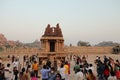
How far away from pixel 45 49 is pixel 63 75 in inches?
1039

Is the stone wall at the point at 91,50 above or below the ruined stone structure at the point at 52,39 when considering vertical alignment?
below

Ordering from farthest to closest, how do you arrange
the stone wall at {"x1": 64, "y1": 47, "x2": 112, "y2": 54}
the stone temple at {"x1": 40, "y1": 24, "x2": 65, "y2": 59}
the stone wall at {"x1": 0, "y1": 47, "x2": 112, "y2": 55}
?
the stone wall at {"x1": 64, "y1": 47, "x2": 112, "y2": 54}, the stone wall at {"x1": 0, "y1": 47, "x2": 112, "y2": 55}, the stone temple at {"x1": 40, "y1": 24, "x2": 65, "y2": 59}

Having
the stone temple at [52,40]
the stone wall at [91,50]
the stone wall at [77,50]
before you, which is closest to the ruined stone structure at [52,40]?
the stone temple at [52,40]

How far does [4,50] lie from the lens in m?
75.1

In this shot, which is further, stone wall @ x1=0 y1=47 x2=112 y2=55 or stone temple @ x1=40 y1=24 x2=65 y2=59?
stone wall @ x1=0 y1=47 x2=112 y2=55

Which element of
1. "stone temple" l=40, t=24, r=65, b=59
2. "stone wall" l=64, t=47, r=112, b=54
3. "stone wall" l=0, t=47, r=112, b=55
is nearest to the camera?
"stone temple" l=40, t=24, r=65, b=59

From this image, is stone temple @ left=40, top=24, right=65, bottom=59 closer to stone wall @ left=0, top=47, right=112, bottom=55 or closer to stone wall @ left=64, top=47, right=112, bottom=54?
stone wall @ left=0, top=47, right=112, bottom=55

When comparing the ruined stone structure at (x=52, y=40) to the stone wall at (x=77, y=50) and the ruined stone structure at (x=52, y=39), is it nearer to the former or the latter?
the ruined stone structure at (x=52, y=39)

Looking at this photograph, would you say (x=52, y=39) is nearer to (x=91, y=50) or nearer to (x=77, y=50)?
(x=77, y=50)

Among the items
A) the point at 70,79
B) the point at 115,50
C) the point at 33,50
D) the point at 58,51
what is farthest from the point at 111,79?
the point at 115,50

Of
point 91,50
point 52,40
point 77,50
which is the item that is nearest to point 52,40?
point 52,40

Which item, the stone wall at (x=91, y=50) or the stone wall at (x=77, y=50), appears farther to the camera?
the stone wall at (x=91, y=50)

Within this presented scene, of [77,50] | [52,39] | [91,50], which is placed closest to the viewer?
[52,39]

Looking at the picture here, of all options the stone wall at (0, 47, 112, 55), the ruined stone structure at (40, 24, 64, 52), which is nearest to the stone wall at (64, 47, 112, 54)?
the stone wall at (0, 47, 112, 55)
